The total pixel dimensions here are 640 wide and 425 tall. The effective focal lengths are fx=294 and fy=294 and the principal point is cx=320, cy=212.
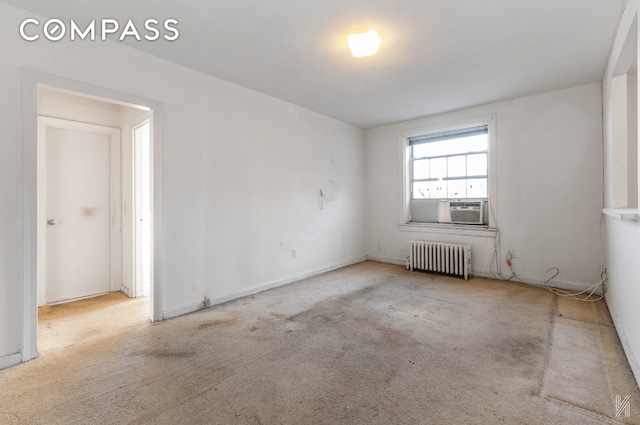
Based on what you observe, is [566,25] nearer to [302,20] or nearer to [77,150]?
[302,20]

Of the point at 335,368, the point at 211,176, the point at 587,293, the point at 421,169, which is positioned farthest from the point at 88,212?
the point at 587,293

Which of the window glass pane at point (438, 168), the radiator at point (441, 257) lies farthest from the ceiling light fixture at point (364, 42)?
the radiator at point (441, 257)

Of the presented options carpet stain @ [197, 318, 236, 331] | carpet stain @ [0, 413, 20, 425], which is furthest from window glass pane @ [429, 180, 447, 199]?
carpet stain @ [0, 413, 20, 425]

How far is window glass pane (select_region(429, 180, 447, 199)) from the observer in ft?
16.9

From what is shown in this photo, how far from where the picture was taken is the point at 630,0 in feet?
6.93

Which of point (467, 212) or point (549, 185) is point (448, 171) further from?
point (549, 185)

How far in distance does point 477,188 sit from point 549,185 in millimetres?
947

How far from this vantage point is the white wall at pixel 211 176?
221 centimetres

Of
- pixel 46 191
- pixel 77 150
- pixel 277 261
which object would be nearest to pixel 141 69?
pixel 77 150

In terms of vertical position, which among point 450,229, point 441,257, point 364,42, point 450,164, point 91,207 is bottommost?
point 441,257

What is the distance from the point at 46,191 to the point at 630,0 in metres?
5.72

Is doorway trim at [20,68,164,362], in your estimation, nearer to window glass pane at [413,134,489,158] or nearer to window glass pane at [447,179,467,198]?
window glass pane at [413,134,489,158]

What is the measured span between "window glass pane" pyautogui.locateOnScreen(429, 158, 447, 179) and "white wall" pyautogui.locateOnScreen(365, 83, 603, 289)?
26.4 inches

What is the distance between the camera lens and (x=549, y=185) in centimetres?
404
